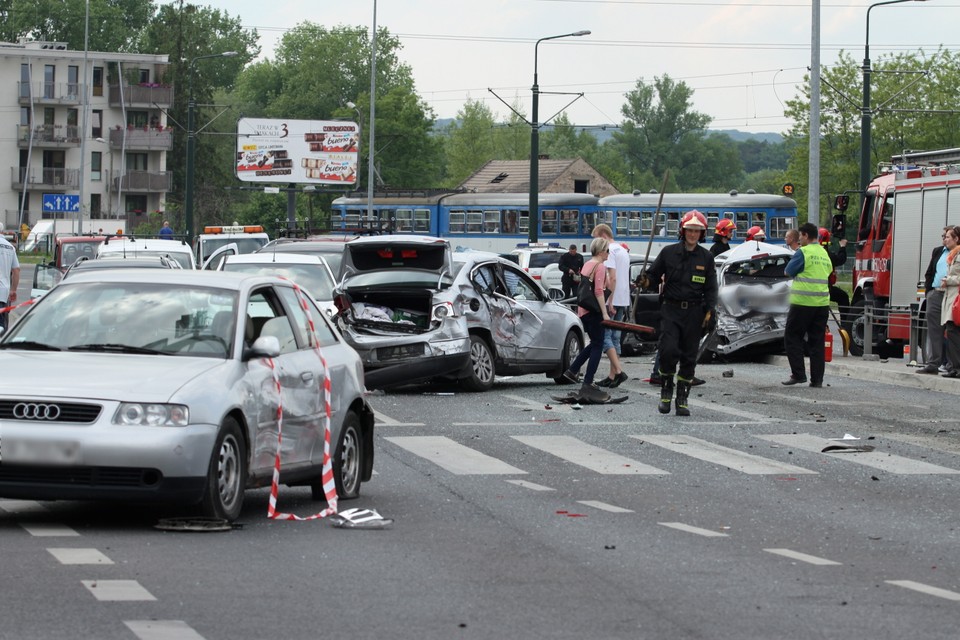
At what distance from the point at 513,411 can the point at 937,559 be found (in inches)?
340

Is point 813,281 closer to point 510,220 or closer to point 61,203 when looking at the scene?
point 510,220

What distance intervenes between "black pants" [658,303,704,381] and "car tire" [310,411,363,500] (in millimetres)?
6239

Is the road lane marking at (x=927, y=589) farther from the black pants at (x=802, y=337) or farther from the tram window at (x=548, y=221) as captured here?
the tram window at (x=548, y=221)

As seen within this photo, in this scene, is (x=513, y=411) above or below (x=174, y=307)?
below

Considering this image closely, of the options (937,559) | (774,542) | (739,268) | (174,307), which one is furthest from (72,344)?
(739,268)

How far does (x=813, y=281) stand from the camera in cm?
2058

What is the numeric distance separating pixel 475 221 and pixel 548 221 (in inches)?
104

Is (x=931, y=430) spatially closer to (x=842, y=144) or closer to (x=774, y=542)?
(x=774, y=542)

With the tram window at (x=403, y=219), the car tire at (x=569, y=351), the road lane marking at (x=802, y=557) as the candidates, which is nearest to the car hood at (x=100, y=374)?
the road lane marking at (x=802, y=557)

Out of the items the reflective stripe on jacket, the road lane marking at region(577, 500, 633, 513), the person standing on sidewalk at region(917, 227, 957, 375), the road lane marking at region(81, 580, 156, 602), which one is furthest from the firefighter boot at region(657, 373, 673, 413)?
the road lane marking at region(81, 580, 156, 602)

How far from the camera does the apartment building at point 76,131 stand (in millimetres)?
101000

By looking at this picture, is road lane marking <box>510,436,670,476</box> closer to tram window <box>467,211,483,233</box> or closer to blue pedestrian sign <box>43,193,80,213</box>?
tram window <box>467,211,483,233</box>

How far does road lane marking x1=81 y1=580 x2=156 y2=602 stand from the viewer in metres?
7.12

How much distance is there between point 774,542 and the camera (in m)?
9.27
